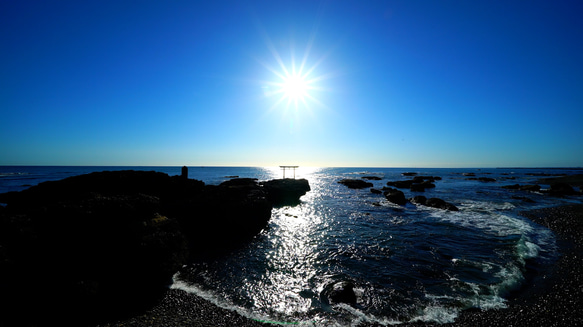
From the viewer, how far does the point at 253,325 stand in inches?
277

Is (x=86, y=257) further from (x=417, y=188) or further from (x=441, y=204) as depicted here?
(x=417, y=188)

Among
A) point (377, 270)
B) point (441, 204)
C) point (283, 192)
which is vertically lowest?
point (377, 270)

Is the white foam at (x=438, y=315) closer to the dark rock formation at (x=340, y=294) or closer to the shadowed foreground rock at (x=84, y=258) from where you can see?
the dark rock formation at (x=340, y=294)

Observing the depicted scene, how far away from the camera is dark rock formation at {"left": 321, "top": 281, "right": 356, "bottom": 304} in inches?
335

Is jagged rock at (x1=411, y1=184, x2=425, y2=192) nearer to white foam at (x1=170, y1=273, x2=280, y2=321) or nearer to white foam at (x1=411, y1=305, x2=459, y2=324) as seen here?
white foam at (x1=411, y1=305, x2=459, y2=324)

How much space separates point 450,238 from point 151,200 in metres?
21.3

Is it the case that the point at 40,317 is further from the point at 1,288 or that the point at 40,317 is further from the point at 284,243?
the point at 284,243

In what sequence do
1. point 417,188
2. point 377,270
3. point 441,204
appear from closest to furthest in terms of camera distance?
1. point 377,270
2. point 441,204
3. point 417,188

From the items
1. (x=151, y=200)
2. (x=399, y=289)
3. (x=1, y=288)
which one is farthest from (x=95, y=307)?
(x=399, y=289)

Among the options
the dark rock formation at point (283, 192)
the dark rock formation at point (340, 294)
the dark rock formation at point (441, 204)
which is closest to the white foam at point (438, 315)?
the dark rock formation at point (340, 294)

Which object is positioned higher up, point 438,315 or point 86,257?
point 86,257

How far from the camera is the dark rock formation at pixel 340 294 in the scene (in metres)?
8.52

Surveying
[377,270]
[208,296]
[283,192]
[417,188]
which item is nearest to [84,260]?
[208,296]

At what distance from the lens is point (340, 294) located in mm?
8656
